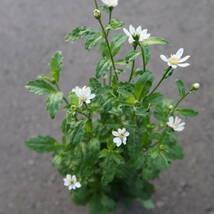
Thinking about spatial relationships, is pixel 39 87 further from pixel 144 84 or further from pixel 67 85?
pixel 67 85

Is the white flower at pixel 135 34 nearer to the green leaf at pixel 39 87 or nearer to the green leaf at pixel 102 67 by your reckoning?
the green leaf at pixel 102 67

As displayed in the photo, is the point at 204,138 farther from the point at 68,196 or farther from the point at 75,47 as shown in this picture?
the point at 75,47

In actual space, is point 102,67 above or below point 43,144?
above

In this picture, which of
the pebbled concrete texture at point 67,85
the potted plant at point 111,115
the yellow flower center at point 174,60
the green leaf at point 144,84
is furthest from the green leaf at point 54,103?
the pebbled concrete texture at point 67,85

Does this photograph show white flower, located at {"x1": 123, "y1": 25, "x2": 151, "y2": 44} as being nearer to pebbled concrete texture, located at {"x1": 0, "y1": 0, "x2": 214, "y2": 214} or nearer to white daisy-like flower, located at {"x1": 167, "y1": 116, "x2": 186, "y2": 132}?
white daisy-like flower, located at {"x1": 167, "y1": 116, "x2": 186, "y2": 132}

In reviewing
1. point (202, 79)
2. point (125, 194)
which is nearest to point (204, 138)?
point (202, 79)

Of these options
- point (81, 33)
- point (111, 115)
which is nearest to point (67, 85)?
point (111, 115)

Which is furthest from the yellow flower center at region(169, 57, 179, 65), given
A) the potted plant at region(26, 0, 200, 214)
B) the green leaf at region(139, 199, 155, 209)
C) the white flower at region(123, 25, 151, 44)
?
the green leaf at region(139, 199, 155, 209)
